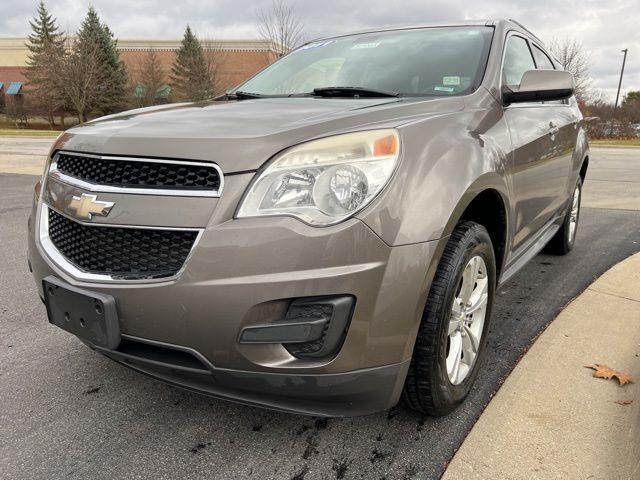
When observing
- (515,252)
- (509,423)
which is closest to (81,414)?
(509,423)

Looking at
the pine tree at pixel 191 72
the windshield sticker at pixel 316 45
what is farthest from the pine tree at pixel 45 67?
the windshield sticker at pixel 316 45

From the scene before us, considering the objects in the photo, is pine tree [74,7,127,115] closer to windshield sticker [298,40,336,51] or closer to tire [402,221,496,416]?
windshield sticker [298,40,336,51]

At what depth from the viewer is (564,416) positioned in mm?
2102

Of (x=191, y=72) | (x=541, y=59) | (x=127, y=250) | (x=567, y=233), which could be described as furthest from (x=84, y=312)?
(x=191, y=72)

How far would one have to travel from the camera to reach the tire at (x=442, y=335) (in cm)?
183

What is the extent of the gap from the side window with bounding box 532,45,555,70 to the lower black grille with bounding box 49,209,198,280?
10.2 feet

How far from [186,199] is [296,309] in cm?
50

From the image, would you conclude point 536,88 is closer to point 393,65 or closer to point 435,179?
point 393,65

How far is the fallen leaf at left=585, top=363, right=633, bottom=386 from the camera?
92.6 inches

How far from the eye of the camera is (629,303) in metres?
3.33

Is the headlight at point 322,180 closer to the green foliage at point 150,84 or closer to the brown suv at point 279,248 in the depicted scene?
the brown suv at point 279,248

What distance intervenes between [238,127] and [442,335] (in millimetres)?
1057

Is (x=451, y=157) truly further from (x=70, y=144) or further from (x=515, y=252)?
(x=70, y=144)

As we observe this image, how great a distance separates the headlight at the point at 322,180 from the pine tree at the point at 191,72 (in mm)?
37849
